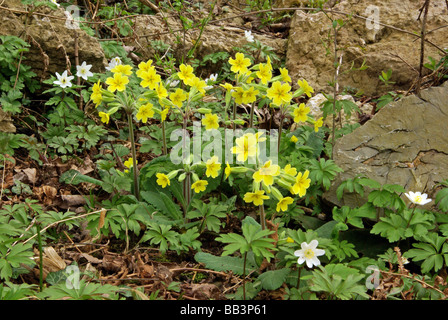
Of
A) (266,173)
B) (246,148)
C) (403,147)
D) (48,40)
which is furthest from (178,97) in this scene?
(48,40)

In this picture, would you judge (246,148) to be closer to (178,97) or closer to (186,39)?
(178,97)

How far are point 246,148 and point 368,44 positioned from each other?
3.46 metres

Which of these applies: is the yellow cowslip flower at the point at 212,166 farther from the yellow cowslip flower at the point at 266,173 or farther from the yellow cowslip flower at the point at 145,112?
the yellow cowslip flower at the point at 145,112

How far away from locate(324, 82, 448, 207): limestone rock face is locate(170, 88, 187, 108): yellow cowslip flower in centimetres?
119

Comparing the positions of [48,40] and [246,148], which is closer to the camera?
[246,148]

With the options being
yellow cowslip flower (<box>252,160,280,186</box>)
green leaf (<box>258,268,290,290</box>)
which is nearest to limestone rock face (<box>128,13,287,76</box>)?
yellow cowslip flower (<box>252,160,280,186</box>)

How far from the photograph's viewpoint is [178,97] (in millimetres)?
2740

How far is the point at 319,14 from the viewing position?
511 centimetres

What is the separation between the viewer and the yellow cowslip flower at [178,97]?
8.90ft

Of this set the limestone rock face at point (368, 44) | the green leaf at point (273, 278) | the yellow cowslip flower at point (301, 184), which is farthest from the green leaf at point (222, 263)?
the limestone rock face at point (368, 44)

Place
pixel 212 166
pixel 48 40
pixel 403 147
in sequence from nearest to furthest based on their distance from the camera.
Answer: pixel 212 166 → pixel 403 147 → pixel 48 40

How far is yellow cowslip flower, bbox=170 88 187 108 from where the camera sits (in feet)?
8.90

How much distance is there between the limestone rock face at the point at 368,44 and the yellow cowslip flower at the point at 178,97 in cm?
251
